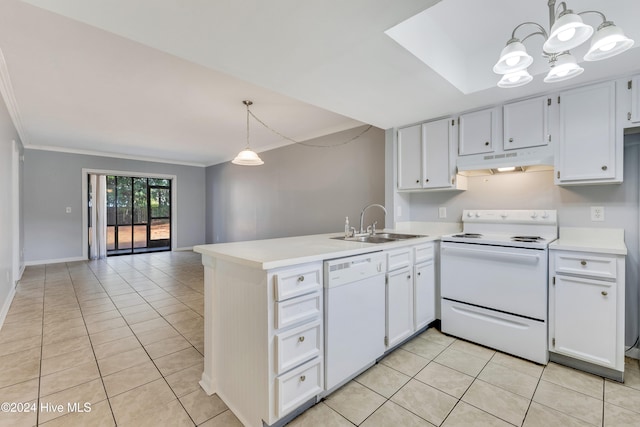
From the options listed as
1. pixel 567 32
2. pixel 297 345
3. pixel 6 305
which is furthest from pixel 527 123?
pixel 6 305

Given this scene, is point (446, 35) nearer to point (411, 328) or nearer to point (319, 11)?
point (319, 11)

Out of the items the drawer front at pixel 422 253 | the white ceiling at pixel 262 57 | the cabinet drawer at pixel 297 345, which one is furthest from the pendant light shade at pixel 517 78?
the cabinet drawer at pixel 297 345

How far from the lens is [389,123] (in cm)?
309

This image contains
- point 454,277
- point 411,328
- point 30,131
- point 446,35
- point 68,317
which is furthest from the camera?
point 30,131

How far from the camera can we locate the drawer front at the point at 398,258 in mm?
2096

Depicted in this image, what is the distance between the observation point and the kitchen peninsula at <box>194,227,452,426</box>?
4.54 ft

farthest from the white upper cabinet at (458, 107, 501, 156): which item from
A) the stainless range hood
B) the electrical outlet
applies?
the electrical outlet

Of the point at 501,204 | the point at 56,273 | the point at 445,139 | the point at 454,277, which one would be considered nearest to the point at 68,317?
the point at 56,273

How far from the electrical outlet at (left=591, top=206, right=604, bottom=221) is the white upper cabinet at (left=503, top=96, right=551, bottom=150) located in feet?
2.13

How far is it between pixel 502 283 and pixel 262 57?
2.42 metres

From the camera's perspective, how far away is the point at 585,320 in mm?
1925

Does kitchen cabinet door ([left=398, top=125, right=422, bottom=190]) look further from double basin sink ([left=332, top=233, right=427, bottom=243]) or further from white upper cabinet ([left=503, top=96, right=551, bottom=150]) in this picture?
white upper cabinet ([left=503, top=96, right=551, bottom=150])

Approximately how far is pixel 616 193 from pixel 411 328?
1.90 meters

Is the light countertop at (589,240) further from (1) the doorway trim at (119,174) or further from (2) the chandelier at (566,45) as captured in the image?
(1) the doorway trim at (119,174)
